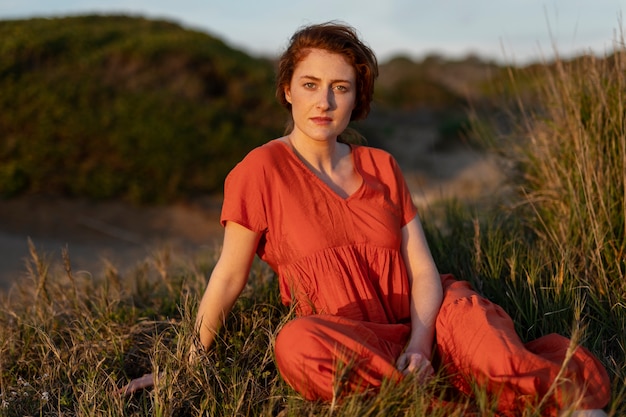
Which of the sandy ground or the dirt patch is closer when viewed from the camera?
the sandy ground

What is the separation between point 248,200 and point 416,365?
87 centimetres

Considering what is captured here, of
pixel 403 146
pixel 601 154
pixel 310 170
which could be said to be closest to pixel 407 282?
pixel 310 170

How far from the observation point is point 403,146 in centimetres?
Result: 1321

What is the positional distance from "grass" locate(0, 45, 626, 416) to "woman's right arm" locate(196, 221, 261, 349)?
3.1 inches

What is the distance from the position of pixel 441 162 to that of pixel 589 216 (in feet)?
29.4

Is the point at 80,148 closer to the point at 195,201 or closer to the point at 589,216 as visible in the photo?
the point at 195,201

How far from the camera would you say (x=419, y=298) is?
2709 millimetres

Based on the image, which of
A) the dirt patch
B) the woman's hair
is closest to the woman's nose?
the woman's hair

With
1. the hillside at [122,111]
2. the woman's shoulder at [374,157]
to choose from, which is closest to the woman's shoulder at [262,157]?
the woman's shoulder at [374,157]

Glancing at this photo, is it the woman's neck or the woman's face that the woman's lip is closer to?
the woman's face

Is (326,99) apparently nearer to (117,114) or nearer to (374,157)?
(374,157)

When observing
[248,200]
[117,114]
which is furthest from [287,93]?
[117,114]

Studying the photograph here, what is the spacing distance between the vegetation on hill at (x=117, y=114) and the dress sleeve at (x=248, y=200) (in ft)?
18.4

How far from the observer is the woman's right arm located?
266 cm
